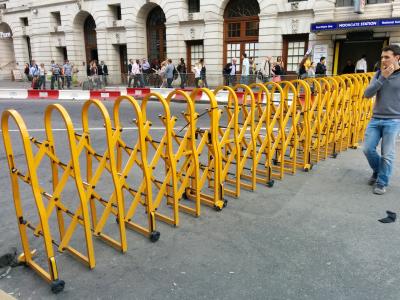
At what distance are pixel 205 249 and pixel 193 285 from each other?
0.60 metres

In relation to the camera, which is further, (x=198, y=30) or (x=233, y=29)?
(x=198, y=30)

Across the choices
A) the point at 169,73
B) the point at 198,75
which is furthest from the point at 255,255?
the point at 169,73

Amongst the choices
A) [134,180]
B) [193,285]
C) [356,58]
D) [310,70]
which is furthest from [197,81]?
[193,285]

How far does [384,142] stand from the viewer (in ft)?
16.7

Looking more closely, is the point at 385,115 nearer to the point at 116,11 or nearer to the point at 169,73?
the point at 169,73

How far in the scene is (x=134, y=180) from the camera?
5875mm

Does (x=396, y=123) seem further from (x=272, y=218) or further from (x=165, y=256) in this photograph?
(x=165, y=256)

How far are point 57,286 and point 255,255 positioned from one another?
1814 mm

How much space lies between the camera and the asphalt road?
3113mm

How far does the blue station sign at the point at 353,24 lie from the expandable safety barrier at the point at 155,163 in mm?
11214

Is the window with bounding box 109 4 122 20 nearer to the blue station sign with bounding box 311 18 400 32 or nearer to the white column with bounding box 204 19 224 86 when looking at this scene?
the white column with bounding box 204 19 224 86

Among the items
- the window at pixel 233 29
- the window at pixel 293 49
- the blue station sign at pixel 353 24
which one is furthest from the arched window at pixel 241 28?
the blue station sign at pixel 353 24

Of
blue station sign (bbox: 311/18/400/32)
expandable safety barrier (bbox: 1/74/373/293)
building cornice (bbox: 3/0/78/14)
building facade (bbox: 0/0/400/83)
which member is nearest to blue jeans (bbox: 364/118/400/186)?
expandable safety barrier (bbox: 1/74/373/293)

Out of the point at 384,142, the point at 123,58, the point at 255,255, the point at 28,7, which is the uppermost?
the point at 28,7
